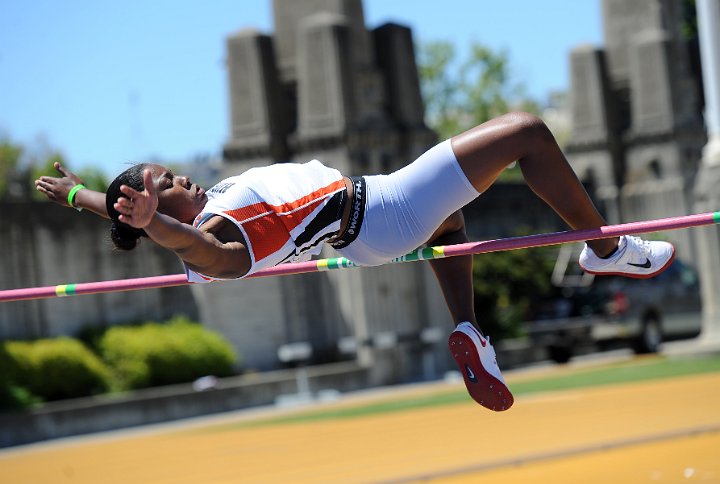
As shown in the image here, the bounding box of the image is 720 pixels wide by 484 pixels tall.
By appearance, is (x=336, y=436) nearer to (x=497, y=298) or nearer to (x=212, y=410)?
(x=212, y=410)

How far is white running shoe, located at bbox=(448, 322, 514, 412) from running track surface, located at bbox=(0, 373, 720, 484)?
8.80 ft

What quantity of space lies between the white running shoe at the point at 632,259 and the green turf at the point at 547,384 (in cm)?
1011

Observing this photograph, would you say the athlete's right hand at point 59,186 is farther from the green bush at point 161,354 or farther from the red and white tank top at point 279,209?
the green bush at point 161,354

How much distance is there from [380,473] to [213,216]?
566 centimetres

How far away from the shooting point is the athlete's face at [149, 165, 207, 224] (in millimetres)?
5137

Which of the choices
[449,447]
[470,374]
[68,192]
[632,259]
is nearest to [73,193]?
[68,192]

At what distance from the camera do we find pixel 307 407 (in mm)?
18531

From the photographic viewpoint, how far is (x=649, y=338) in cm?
2269

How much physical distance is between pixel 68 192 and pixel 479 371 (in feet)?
7.13

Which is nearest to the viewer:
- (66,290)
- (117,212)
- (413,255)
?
(117,212)

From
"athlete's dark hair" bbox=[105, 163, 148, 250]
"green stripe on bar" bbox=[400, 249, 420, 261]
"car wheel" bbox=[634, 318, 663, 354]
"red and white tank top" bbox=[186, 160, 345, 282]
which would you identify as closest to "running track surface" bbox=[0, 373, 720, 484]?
"green stripe on bar" bbox=[400, 249, 420, 261]

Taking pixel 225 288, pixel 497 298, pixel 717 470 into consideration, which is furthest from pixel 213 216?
pixel 497 298

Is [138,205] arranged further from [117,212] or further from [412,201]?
[412,201]

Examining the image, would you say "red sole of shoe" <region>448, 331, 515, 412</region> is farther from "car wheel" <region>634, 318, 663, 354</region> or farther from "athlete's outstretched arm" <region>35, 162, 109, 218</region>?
"car wheel" <region>634, 318, 663, 354</region>
